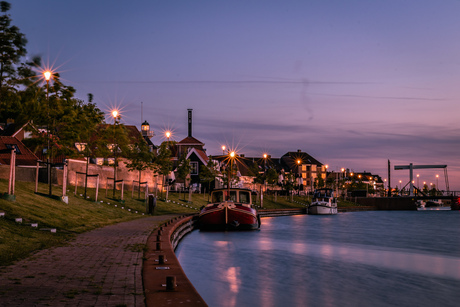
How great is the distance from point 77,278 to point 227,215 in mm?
31867

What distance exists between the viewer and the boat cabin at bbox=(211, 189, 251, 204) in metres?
45.4

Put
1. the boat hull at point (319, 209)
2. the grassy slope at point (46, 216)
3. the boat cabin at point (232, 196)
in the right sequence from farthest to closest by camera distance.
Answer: the boat hull at point (319, 209), the boat cabin at point (232, 196), the grassy slope at point (46, 216)

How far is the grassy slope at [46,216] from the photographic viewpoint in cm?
1712

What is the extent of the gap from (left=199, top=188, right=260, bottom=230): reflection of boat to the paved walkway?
25.2 m

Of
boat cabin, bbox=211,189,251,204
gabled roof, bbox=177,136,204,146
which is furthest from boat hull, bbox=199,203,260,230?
gabled roof, bbox=177,136,204,146

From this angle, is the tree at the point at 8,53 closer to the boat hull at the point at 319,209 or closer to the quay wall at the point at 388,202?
the boat hull at the point at 319,209

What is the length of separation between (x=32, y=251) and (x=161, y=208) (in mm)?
39816

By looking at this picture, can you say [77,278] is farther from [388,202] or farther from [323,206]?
[388,202]

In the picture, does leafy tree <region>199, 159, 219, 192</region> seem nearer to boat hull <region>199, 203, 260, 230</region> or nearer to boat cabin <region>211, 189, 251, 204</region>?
boat cabin <region>211, 189, 251, 204</region>

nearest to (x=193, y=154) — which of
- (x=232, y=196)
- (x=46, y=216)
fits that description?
Result: (x=232, y=196)

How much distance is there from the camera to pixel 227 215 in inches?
1690

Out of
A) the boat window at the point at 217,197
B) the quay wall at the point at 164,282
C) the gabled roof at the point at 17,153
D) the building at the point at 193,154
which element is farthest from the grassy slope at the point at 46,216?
the building at the point at 193,154

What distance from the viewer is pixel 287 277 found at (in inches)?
842

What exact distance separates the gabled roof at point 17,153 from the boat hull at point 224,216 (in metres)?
24.5
